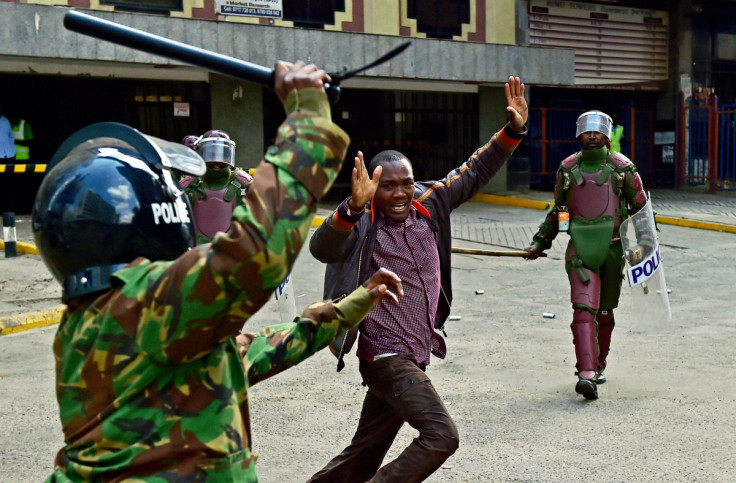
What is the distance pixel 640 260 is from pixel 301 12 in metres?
13.7

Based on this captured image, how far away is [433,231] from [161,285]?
271 cm

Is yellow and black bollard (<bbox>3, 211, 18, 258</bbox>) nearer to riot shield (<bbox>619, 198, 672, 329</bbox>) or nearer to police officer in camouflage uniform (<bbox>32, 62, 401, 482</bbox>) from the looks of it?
riot shield (<bbox>619, 198, 672, 329</bbox>)

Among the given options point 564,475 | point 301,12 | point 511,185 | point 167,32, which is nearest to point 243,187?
point 564,475

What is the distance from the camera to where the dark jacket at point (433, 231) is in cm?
413

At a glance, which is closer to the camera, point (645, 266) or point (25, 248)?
point (645, 266)

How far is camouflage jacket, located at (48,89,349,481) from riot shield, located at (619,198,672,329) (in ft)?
15.9

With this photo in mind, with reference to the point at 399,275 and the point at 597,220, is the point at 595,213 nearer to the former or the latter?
the point at 597,220

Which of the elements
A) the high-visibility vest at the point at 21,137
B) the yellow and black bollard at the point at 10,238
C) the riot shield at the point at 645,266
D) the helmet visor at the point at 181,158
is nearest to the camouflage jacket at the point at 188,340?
the helmet visor at the point at 181,158

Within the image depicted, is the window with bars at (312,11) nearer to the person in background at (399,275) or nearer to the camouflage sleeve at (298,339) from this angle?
the person in background at (399,275)

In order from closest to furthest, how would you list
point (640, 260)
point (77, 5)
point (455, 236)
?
point (640, 260) < point (455, 236) < point (77, 5)

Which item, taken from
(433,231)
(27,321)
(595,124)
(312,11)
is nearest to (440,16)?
(312,11)

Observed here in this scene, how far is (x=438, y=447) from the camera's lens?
386cm

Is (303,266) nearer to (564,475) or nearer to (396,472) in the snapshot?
(564,475)

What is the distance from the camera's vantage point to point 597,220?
265 inches
